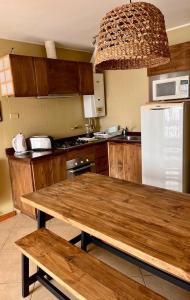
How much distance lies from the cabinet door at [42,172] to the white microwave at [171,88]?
172 cm

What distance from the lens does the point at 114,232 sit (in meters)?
1.26

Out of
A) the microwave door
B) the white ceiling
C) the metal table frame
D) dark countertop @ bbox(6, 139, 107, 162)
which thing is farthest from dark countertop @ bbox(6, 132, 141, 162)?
the white ceiling

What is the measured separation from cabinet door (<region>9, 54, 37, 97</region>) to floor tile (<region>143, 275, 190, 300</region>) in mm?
2443

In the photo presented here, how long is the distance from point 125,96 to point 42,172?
2002 millimetres

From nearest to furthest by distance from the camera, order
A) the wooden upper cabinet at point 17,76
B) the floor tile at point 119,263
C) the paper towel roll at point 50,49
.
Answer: the floor tile at point 119,263 < the wooden upper cabinet at point 17,76 < the paper towel roll at point 50,49

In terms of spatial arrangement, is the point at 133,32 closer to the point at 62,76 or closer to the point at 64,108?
the point at 62,76

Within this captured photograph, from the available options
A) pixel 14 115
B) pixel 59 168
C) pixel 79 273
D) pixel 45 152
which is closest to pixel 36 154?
pixel 45 152

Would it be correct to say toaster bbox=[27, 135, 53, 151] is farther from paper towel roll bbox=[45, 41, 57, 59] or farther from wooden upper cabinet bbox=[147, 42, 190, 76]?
wooden upper cabinet bbox=[147, 42, 190, 76]

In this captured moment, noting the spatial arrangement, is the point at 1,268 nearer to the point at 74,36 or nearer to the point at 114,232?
the point at 114,232

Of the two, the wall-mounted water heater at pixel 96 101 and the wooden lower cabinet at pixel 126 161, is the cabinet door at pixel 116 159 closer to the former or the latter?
the wooden lower cabinet at pixel 126 161

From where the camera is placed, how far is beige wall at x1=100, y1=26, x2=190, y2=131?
3.78 meters

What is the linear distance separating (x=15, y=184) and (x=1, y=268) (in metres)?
1.20

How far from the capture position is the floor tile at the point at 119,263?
2031mm

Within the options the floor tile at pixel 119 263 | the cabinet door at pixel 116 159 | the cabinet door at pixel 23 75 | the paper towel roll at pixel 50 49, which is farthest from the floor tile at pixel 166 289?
the paper towel roll at pixel 50 49
